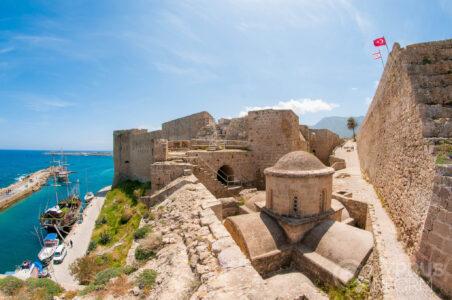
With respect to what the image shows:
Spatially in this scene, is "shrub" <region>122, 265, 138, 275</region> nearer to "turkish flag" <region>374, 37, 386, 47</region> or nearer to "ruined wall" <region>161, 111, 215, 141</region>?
"turkish flag" <region>374, 37, 386, 47</region>

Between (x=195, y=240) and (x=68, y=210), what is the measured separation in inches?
1245

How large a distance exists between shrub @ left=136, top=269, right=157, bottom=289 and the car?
17.8m

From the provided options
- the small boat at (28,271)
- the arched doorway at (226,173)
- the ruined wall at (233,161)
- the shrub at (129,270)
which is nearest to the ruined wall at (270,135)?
the ruined wall at (233,161)

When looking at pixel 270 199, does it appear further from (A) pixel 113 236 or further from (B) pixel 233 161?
(A) pixel 113 236

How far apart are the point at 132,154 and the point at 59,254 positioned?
10.8 meters

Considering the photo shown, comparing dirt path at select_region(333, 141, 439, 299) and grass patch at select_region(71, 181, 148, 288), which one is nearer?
dirt path at select_region(333, 141, 439, 299)

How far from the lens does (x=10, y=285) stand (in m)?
5.30

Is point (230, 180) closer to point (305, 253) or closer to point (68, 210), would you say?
point (305, 253)

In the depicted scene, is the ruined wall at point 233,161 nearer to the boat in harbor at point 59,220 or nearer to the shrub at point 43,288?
the shrub at point 43,288

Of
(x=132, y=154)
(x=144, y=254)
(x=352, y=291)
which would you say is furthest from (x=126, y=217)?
(x=352, y=291)

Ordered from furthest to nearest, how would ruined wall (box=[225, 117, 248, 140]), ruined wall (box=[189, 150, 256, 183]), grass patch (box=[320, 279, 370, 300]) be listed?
ruined wall (box=[225, 117, 248, 140]) < ruined wall (box=[189, 150, 256, 183]) < grass patch (box=[320, 279, 370, 300])

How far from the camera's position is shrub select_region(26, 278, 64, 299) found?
17.3 feet

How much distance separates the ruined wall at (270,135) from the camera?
57.9 feet

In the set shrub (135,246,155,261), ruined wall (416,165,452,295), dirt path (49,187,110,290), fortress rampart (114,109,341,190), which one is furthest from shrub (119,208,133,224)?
ruined wall (416,165,452,295)
